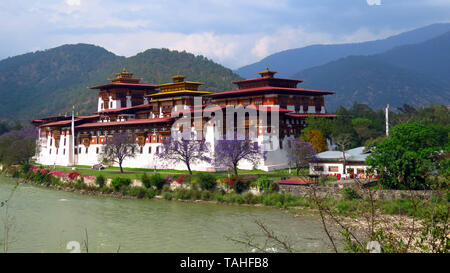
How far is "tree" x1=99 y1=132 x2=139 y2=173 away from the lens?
191 feet

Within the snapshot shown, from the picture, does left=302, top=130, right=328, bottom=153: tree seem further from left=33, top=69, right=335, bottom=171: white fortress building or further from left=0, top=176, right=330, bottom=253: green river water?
left=0, top=176, right=330, bottom=253: green river water

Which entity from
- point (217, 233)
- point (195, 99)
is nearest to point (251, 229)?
point (217, 233)

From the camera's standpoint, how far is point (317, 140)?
51.2 meters

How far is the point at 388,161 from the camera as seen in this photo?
36.8 metres

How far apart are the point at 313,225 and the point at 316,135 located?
69.6 feet

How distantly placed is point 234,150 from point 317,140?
389 inches

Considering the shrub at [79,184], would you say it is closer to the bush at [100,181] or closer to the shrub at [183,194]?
the bush at [100,181]

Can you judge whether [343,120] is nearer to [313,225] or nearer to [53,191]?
[313,225]

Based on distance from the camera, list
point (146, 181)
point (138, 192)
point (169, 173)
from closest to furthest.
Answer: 1. point (138, 192)
2. point (146, 181)
3. point (169, 173)

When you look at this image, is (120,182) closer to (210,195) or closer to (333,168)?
(210,195)

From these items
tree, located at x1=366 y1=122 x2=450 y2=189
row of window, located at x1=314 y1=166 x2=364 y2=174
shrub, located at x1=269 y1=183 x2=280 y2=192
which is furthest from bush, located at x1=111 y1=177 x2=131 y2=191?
tree, located at x1=366 y1=122 x2=450 y2=189

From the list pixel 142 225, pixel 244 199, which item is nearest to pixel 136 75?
pixel 244 199

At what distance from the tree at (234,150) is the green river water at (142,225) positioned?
6241 mm

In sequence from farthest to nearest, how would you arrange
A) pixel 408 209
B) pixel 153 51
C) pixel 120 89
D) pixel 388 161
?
pixel 153 51, pixel 120 89, pixel 388 161, pixel 408 209
